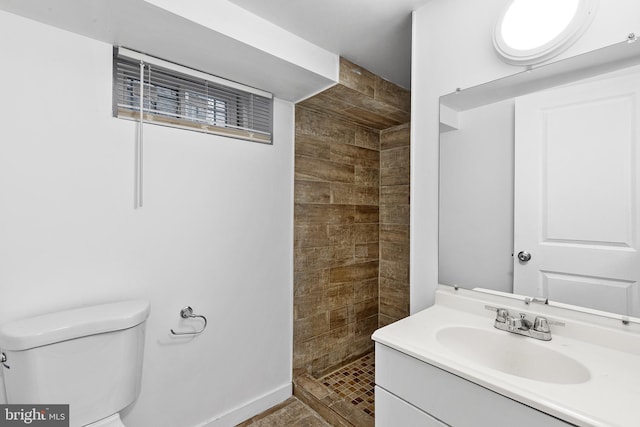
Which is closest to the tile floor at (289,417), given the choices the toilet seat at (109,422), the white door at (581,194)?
the toilet seat at (109,422)

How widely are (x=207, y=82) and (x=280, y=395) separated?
6.63 feet

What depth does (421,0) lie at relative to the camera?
138 centimetres

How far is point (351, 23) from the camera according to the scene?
4.91 feet

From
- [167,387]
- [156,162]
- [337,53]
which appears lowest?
[167,387]

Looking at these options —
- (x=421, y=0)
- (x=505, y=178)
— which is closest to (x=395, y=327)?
(x=505, y=178)

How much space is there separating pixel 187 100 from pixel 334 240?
1373 millimetres

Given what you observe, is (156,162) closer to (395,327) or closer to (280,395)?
(395,327)

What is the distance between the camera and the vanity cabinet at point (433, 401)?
802 mm

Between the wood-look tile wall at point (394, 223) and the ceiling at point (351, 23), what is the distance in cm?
→ 84

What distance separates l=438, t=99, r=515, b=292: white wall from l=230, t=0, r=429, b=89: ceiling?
0.61m

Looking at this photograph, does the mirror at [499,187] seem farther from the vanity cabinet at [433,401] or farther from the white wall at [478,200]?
the vanity cabinet at [433,401]

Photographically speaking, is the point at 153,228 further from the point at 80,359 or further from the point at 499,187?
the point at 499,187

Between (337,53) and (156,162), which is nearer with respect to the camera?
(156,162)

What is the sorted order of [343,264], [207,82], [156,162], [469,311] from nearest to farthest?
[469,311] → [156,162] → [207,82] → [343,264]
